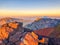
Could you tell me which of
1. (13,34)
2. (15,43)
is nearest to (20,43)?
(15,43)

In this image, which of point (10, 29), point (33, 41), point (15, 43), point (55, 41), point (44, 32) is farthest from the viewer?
point (44, 32)

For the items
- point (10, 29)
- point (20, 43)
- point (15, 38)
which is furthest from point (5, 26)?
point (20, 43)

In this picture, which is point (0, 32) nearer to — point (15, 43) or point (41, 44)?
point (15, 43)

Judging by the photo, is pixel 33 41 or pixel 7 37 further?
pixel 7 37

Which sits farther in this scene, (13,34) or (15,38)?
(13,34)

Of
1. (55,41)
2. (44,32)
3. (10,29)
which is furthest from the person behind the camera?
(44,32)

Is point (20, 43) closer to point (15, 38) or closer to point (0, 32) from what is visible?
point (15, 38)

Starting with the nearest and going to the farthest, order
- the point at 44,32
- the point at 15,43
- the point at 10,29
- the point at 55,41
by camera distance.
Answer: the point at 15,43, the point at 55,41, the point at 10,29, the point at 44,32

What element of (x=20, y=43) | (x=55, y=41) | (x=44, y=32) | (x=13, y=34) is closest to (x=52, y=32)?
(x=44, y=32)

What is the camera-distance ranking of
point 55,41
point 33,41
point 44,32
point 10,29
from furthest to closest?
point 44,32 → point 10,29 → point 55,41 → point 33,41
